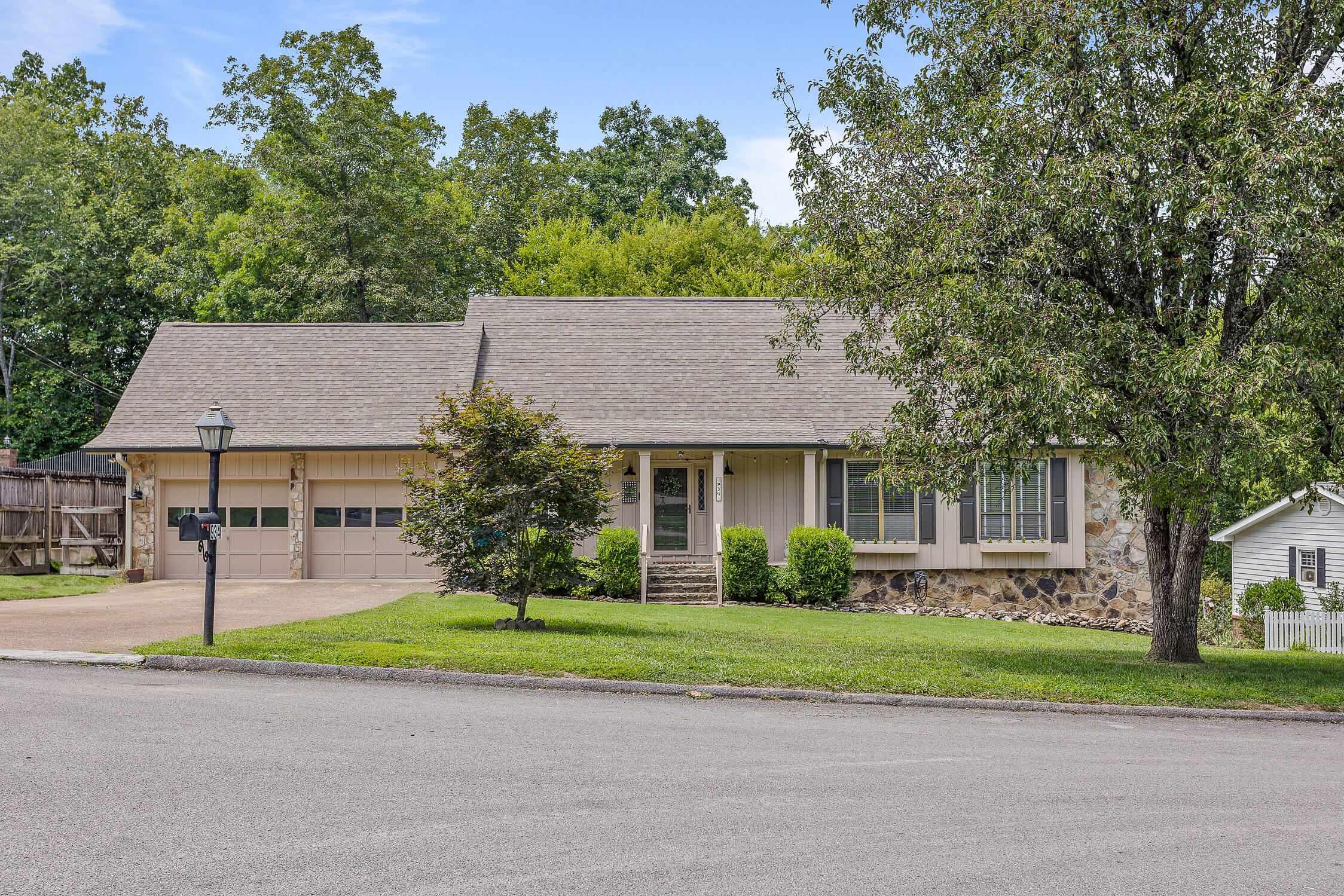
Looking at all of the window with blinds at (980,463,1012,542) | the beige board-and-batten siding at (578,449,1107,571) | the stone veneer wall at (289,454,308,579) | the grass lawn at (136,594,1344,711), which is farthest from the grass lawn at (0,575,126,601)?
the window with blinds at (980,463,1012,542)

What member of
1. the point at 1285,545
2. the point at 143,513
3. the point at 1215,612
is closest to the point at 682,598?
the point at 143,513

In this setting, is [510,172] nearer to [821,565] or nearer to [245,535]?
[245,535]

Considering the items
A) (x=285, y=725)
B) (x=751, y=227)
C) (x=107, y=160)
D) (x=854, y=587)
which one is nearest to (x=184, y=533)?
(x=285, y=725)

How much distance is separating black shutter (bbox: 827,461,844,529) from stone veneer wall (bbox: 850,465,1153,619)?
43.9 inches

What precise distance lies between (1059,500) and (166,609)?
1558 cm

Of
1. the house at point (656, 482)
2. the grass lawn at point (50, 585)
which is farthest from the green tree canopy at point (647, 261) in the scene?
the grass lawn at point (50, 585)

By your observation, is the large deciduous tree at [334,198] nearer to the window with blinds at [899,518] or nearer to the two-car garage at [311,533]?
the two-car garage at [311,533]

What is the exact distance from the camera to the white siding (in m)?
25.7

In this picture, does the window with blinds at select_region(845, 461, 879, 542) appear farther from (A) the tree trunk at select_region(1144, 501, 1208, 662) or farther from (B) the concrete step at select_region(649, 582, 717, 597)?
(A) the tree trunk at select_region(1144, 501, 1208, 662)

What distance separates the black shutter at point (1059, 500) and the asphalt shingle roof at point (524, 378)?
3443 mm

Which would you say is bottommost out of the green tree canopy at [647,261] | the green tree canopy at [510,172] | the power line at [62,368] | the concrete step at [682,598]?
the concrete step at [682,598]

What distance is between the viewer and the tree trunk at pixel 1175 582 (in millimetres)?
11562

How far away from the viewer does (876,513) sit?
66.5 feet

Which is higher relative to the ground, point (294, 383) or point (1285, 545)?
point (294, 383)
